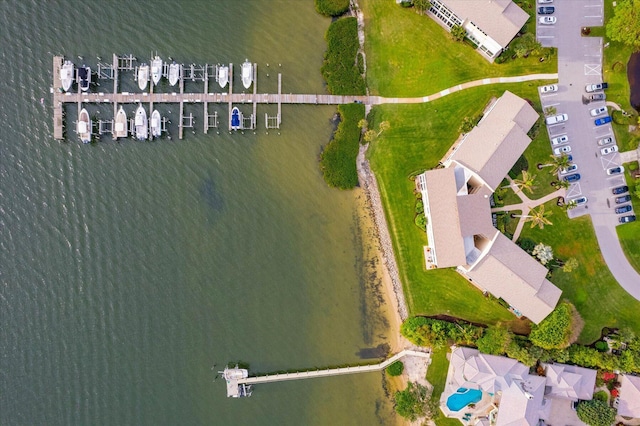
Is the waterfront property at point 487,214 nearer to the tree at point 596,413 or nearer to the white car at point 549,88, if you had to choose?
the white car at point 549,88

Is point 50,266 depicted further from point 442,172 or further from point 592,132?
point 592,132

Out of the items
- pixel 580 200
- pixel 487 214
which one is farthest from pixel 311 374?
pixel 580 200

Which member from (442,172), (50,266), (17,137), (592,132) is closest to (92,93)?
(17,137)

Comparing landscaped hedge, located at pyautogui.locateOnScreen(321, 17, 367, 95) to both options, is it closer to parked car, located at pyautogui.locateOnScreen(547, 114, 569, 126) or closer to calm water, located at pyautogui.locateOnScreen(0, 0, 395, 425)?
calm water, located at pyautogui.locateOnScreen(0, 0, 395, 425)

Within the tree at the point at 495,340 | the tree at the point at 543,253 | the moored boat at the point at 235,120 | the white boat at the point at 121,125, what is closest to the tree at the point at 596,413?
the tree at the point at 495,340

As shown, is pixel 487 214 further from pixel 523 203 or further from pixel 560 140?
pixel 560 140


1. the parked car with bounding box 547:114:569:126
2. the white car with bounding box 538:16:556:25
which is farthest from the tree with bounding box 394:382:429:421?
the white car with bounding box 538:16:556:25
